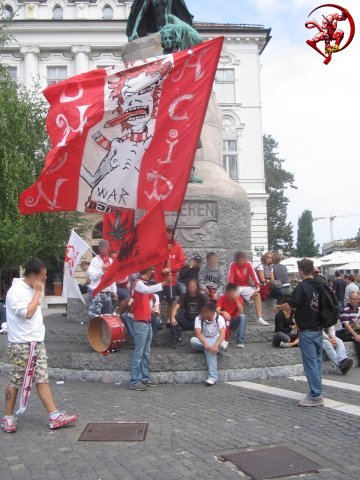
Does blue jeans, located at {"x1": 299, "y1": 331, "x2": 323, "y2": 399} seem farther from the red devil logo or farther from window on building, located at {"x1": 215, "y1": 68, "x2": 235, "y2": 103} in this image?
window on building, located at {"x1": 215, "y1": 68, "x2": 235, "y2": 103}

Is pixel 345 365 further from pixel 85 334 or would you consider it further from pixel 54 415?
pixel 54 415

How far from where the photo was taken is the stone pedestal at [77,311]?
11.5 m

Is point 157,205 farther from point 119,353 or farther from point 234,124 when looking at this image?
point 234,124

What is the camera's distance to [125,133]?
27.3ft

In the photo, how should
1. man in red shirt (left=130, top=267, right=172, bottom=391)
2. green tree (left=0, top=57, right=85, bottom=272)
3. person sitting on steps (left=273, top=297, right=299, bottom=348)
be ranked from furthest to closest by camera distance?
green tree (left=0, top=57, right=85, bottom=272) → person sitting on steps (left=273, top=297, right=299, bottom=348) → man in red shirt (left=130, top=267, right=172, bottom=391)

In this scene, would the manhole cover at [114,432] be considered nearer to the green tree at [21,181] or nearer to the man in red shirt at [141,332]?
the man in red shirt at [141,332]

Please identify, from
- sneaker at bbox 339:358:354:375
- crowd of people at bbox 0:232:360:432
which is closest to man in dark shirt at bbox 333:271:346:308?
crowd of people at bbox 0:232:360:432

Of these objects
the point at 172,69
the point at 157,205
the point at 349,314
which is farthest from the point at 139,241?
the point at 349,314

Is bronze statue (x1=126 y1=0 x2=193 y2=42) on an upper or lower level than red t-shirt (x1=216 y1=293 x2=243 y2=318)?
upper

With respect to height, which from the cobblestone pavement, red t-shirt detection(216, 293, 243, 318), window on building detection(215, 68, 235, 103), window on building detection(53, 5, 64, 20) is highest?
window on building detection(53, 5, 64, 20)

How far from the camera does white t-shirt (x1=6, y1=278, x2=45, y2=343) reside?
19.0 ft

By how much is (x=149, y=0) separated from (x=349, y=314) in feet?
26.6

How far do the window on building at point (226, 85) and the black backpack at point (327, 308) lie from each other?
30.8 metres

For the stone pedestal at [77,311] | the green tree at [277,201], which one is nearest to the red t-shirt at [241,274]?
the stone pedestal at [77,311]
